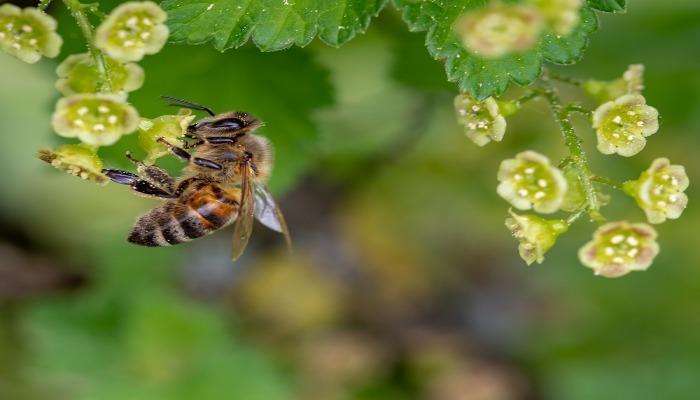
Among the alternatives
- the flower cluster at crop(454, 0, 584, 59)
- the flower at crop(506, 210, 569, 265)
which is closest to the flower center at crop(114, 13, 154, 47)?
the flower cluster at crop(454, 0, 584, 59)

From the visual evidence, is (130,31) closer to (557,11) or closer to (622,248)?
(557,11)

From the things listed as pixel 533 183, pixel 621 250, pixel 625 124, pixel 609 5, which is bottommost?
pixel 621 250

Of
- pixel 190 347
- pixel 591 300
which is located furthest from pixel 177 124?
pixel 591 300

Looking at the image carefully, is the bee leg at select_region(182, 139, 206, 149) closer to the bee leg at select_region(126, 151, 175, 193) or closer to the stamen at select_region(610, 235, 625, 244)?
the bee leg at select_region(126, 151, 175, 193)

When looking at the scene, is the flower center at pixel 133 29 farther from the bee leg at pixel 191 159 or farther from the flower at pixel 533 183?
the flower at pixel 533 183

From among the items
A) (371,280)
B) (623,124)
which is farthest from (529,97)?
(371,280)

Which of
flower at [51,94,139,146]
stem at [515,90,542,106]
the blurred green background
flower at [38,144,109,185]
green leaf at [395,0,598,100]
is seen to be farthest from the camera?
the blurred green background
